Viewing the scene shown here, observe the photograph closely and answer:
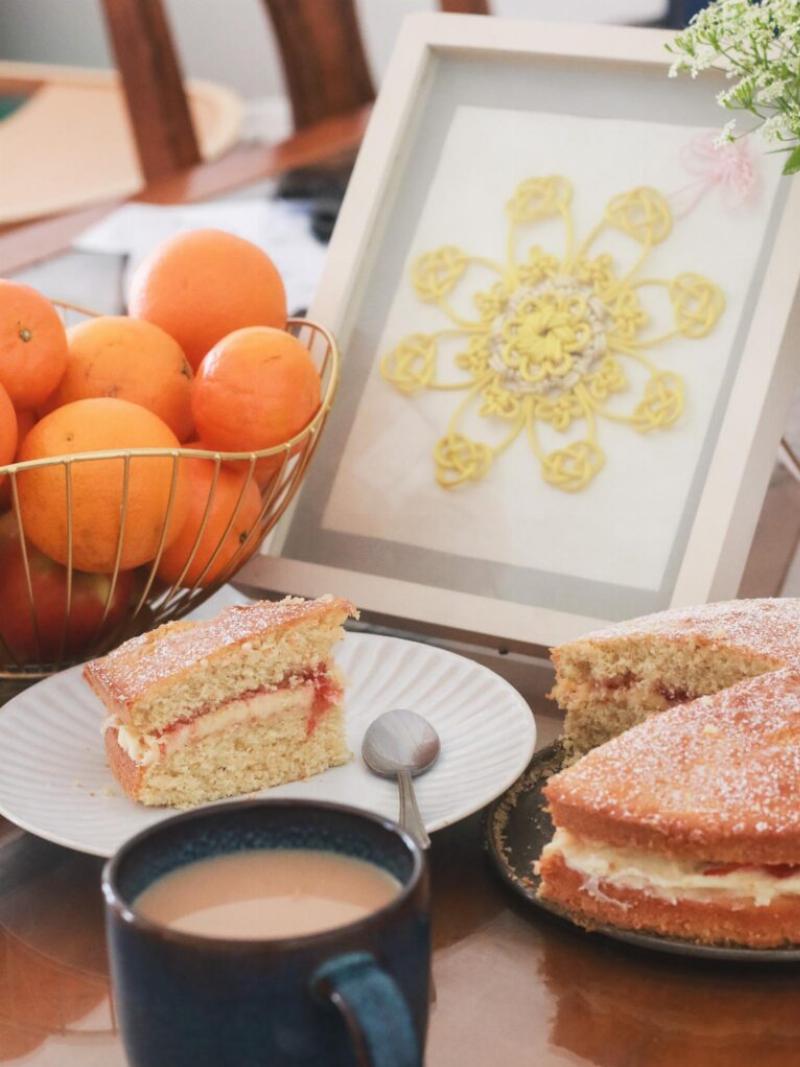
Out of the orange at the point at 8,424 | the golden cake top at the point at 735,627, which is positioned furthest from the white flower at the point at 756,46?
the orange at the point at 8,424

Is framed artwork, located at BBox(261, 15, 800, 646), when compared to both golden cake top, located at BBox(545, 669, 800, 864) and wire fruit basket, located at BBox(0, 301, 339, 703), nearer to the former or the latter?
wire fruit basket, located at BBox(0, 301, 339, 703)

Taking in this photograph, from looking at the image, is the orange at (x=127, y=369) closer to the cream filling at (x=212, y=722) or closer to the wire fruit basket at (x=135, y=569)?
the wire fruit basket at (x=135, y=569)

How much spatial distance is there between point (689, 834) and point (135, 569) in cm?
53

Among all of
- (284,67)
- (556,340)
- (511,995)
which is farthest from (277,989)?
(284,67)

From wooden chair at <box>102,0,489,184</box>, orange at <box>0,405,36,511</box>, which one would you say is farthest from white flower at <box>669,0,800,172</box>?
wooden chair at <box>102,0,489,184</box>

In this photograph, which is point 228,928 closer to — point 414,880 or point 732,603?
point 414,880

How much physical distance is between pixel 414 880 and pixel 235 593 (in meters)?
0.73

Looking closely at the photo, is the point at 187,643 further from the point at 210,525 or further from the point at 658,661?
the point at 658,661

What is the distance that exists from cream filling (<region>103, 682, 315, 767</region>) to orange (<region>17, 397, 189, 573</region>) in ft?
0.49

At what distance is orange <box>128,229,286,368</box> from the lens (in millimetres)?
1166

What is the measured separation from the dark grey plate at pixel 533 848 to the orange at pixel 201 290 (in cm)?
47

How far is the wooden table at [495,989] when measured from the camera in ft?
2.27

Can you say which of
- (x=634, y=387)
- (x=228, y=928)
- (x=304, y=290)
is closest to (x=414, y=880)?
(x=228, y=928)

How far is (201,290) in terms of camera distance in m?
1.16
